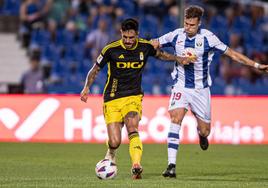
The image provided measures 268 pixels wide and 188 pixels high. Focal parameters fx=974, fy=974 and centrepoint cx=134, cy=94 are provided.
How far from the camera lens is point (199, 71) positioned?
13320 mm

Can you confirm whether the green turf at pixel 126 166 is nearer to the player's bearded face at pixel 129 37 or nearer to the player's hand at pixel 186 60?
the player's hand at pixel 186 60

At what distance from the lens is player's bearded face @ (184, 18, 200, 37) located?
1284cm

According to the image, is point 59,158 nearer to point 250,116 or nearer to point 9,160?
point 9,160

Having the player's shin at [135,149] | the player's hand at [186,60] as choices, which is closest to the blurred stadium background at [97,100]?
the player's shin at [135,149]

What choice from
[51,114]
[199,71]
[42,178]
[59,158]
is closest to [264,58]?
[51,114]

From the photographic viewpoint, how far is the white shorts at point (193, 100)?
13242 millimetres

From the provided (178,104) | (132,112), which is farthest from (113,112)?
(178,104)

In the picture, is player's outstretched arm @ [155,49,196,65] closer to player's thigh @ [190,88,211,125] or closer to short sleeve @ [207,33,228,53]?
short sleeve @ [207,33,228,53]

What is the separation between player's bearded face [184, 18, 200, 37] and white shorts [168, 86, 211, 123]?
0.85 meters

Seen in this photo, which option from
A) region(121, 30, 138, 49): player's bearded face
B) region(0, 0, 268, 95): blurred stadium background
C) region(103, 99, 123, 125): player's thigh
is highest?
region(0, 0, 268, 95): blurred stadium background

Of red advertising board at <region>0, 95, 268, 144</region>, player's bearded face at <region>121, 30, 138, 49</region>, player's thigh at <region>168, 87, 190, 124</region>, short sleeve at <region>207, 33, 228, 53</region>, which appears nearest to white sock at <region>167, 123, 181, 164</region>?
player's thigh at <region>168, 87, 190, 124</region>

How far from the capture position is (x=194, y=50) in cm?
1316

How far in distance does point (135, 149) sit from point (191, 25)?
1.93m

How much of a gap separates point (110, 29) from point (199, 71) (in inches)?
491
